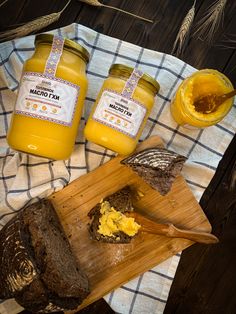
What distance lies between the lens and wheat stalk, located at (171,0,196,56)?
1.73 m

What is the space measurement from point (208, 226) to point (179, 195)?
0.18 meters

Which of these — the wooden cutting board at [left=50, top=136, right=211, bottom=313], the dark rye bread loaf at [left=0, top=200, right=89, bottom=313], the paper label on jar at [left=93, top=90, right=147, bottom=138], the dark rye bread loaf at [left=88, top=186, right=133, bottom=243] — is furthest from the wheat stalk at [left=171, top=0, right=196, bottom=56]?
the dark rye bread loaf at [left=0, top=200, right=89, bottom=313]

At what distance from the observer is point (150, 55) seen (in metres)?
1.76

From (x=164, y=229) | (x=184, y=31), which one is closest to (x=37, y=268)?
(x=164, y=229)

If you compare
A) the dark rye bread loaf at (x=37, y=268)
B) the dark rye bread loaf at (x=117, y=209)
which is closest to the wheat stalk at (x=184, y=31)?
the dark rye bread loaf at (x=117, y=209)

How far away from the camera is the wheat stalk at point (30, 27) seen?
1684mm

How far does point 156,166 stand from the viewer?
1572 millimetres

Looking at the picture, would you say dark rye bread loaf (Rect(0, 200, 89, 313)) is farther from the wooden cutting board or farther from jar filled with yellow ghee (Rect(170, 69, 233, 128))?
jar filled with yellow ghee (Rect(170, 69, 233, 128))

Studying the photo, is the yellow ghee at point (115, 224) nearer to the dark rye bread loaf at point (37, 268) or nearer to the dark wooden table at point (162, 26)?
the dark rye bread loaf at point (37, 268)

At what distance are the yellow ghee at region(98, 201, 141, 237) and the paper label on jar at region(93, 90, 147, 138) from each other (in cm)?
35

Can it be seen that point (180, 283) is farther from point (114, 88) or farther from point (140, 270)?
point (114, 88)

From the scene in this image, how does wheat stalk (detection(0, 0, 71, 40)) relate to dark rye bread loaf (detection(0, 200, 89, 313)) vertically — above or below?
above

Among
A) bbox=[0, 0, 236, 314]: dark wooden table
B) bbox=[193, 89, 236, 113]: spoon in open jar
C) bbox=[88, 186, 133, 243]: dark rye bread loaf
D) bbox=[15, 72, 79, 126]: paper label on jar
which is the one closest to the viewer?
bbox=[15, 72, 79, 126]: paper label on jar

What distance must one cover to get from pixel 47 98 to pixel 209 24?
817 mm
